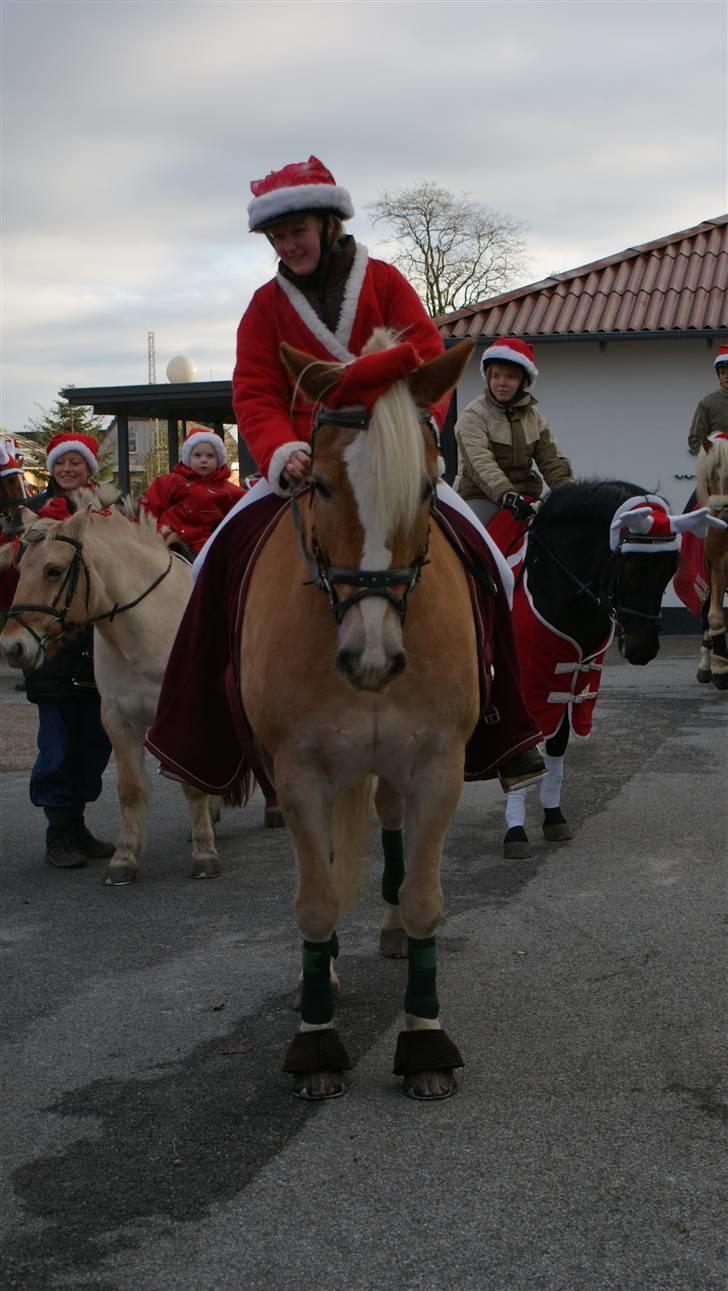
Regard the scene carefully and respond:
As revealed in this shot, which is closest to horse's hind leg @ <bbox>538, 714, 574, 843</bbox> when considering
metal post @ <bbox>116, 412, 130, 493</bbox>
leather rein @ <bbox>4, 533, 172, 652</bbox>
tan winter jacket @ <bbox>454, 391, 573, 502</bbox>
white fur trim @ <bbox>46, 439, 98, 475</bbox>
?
tan winter jacket @ <bbox>454, 391, 573, 502</bbox>

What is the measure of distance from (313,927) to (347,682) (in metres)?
0.88

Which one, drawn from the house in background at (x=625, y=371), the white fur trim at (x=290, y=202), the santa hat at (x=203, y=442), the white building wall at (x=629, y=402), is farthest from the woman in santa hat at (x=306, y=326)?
the white building wall at (x=629, y=402)

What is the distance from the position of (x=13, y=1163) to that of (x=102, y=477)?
3920 centimetres

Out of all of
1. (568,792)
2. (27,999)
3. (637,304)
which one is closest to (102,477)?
(637,304)

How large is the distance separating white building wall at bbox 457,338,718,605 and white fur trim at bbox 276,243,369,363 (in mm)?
16047

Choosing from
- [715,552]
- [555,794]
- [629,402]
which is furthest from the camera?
[629,402]

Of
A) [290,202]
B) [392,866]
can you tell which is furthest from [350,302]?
[392,866]

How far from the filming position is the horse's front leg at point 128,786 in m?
6.74

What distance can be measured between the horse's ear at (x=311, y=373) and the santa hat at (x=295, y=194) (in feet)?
3.15

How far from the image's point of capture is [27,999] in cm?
489

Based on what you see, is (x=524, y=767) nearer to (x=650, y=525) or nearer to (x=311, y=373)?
(x=311, y=373)

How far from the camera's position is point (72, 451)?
7.95 meters

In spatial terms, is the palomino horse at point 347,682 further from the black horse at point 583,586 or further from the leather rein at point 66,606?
the leather rein at point 66,606

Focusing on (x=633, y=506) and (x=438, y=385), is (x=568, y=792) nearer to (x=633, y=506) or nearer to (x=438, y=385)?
(x=633, y=506)
